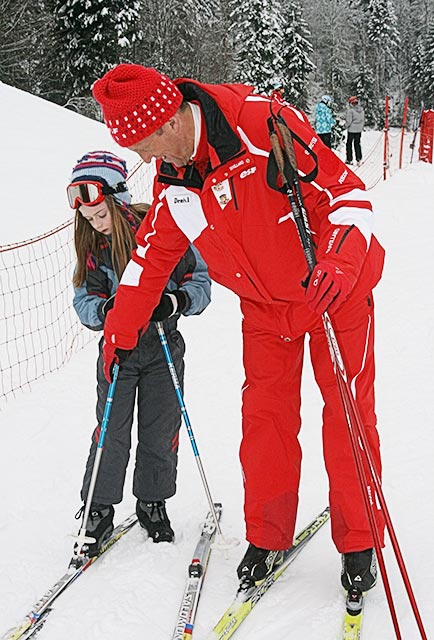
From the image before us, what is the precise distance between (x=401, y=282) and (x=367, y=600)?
15.5 feet

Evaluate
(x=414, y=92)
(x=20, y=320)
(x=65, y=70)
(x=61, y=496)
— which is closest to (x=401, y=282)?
(x=20, y=320)

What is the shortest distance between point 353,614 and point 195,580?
0.62 meters

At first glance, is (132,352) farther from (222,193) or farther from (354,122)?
(354,122)

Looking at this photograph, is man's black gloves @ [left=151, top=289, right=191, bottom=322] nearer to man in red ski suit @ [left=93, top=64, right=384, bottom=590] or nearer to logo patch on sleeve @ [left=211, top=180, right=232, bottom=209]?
man in red ski suit @ [left=93, top=64, right=384, bottom=590]

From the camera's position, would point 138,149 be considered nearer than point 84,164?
Yes

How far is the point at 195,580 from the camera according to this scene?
2604mm

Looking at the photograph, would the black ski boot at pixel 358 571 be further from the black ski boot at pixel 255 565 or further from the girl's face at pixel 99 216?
the girl's face at pixel 99 216

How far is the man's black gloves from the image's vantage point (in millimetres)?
2686

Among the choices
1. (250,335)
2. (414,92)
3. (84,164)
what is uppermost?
(84,164)

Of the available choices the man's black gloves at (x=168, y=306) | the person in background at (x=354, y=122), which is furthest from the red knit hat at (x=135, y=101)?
the person in background at (x=354, y=122)

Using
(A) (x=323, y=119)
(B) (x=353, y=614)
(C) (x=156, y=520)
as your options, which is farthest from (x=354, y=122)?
(B) (x=353, y=614)

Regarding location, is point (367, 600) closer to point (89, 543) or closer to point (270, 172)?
point (89, 543)

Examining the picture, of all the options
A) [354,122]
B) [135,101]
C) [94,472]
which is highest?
[135,101]

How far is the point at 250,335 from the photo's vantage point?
2.51 metres
